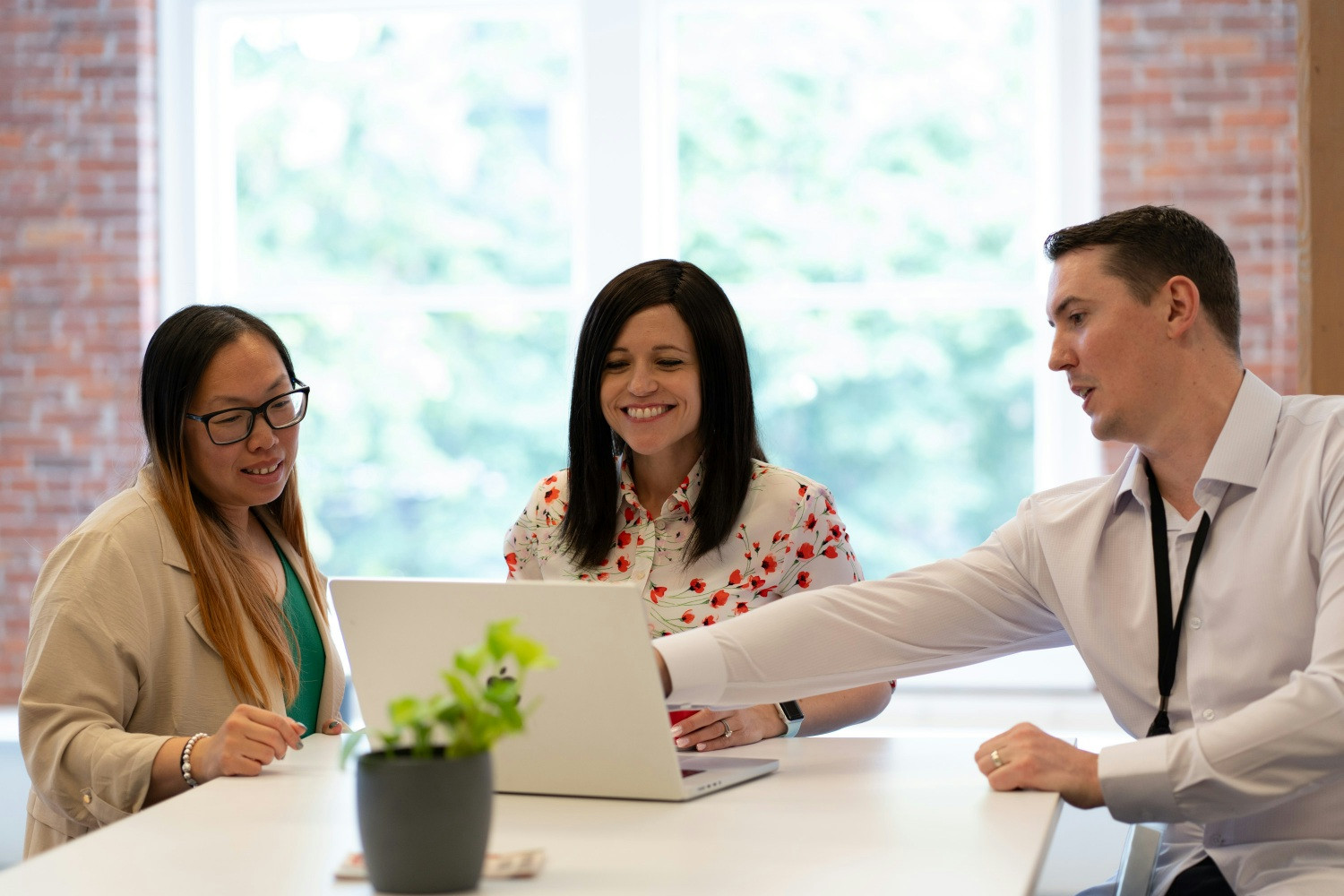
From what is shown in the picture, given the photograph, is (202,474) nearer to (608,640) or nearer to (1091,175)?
(608,640)

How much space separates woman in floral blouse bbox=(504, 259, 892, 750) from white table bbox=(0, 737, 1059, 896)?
0.60 m

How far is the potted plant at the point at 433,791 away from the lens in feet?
4.36

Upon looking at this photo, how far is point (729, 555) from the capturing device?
254cm

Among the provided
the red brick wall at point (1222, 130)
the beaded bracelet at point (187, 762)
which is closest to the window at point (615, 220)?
the red brick wall at point (1222, 130)

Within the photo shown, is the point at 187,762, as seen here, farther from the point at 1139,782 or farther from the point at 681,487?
the point at 1139,782

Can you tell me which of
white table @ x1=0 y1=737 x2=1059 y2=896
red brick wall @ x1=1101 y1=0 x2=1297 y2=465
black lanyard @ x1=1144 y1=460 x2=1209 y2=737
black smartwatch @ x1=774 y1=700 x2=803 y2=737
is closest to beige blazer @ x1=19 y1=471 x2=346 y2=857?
white table @ x1=0 y1=737 x2=1059 y2=896

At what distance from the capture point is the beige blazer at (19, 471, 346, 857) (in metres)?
2.06

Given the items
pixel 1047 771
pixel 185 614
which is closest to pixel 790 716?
pixel 1047 771

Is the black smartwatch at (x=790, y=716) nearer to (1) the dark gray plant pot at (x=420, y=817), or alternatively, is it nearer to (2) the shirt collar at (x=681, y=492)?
(2) the shirt collar at (x=681, y=492)

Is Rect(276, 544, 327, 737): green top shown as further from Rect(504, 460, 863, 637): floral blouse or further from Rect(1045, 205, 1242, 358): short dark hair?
Rect(1045, 205, 1242, 358): short dark hair

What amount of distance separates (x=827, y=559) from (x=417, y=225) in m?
4.17

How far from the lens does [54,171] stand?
19.7ft

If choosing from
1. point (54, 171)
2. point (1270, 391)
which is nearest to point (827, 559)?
point (1270, 391)

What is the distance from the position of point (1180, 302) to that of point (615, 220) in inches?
164
